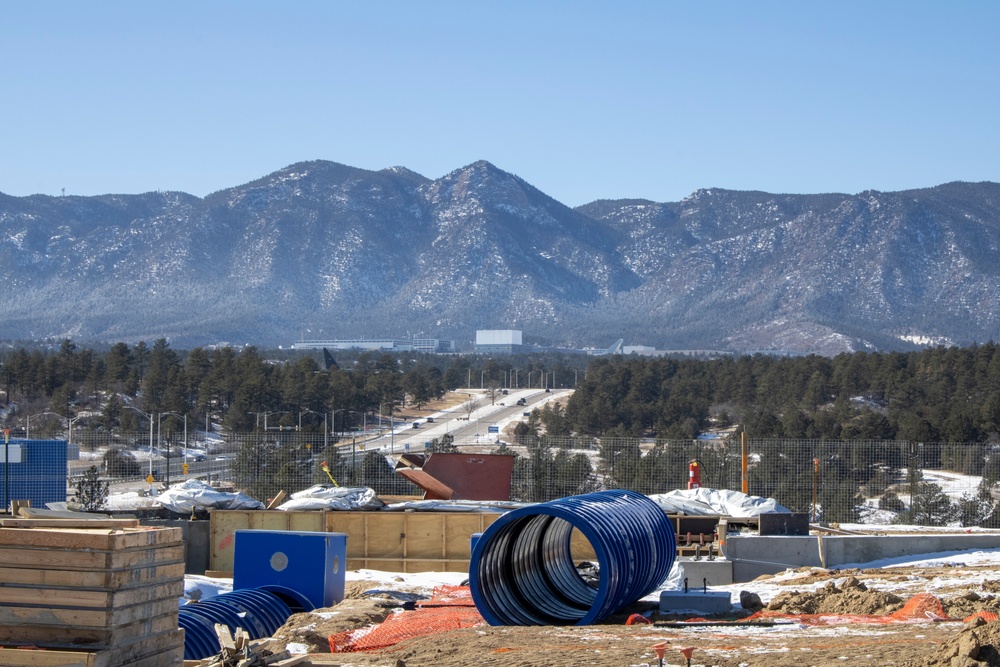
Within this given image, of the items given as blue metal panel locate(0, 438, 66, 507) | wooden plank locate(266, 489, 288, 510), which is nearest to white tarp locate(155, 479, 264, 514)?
wooden plank locate(266, 489, 288, 510)

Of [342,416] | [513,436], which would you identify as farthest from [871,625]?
[342,416]

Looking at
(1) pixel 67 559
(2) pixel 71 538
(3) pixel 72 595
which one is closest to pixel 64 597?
(3) pixel 72 595

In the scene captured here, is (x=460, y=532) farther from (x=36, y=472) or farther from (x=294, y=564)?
(x=36, y=472)

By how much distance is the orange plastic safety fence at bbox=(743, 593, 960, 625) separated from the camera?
13.4 m

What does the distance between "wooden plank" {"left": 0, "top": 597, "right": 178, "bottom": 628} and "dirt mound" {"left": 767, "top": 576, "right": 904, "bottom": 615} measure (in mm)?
7546

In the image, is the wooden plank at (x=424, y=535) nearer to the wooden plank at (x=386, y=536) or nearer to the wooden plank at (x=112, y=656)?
the wooden plank at (x=386, y=536)

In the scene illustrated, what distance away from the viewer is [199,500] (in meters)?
24.8

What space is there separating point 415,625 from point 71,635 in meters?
5.09

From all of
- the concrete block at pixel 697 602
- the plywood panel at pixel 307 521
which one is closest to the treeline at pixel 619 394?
the plywood panel at pixel 307 521

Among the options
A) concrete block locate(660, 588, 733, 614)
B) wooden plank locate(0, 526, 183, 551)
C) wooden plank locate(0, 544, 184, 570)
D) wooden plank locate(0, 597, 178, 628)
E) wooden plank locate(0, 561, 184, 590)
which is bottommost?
concrete block locate(660, 588, 733, 614)

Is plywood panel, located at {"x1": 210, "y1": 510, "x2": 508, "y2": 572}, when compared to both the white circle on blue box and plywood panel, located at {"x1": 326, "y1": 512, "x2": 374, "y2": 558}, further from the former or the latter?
the white circle on blue box

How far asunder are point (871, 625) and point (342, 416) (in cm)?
4416

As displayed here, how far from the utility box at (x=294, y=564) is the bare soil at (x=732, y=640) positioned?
79.1 inches

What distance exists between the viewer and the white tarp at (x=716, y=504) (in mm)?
23000
